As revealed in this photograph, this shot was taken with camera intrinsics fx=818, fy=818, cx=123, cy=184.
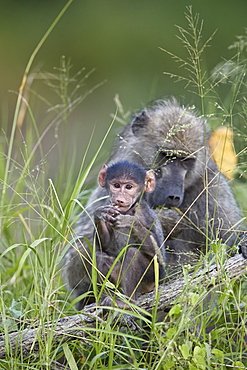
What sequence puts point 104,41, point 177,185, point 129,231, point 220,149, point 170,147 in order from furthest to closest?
point 104,41 → point 220,149 → point 170,147 → point 177,185 → point 129,231

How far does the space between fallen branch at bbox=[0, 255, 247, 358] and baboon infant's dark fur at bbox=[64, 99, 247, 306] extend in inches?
28.1

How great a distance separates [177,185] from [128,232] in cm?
53

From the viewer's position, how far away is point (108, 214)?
354cm

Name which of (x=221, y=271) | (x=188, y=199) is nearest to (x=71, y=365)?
(x=221, y=271)

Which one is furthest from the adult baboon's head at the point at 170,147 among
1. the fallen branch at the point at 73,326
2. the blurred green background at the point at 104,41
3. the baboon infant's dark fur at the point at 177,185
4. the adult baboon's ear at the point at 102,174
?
the blurred green background at the point at 104,41

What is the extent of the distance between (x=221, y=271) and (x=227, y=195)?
129 cm

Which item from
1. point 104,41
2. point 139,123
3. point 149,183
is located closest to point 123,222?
point 149,183

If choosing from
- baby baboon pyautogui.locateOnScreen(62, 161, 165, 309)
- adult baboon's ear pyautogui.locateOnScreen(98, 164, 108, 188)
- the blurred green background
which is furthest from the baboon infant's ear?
the blurred green background

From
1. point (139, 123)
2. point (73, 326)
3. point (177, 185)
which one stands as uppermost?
point (139, 123)

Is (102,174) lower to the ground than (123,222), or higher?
higher

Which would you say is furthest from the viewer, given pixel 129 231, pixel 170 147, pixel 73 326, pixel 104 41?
pixel 104 41

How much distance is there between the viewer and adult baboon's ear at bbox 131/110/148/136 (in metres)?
4.48

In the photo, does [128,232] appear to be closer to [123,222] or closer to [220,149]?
[123,222]

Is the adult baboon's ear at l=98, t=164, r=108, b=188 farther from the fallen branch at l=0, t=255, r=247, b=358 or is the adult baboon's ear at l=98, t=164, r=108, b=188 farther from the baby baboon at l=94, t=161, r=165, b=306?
the fallen branch at l=0, t=255, r=247, b=358
